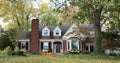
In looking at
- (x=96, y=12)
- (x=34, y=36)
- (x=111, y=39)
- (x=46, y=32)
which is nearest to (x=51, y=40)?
(x=46, y=32)

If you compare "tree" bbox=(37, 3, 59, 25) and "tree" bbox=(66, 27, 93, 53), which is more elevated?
"tree" bbox=(37, 3, 59, 25)

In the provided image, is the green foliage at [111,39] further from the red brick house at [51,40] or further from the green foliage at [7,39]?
the green foliage at [7,39]

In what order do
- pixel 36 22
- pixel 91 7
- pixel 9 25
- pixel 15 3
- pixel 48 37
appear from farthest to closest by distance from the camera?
pixel 9 25, pixel 15 3, pixel 48 37, pixel 36 22, pixel 91 7

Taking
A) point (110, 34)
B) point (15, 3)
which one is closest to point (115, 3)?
point (110, 34)

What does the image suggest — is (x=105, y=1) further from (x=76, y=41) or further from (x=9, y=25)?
(x=9, y=25)

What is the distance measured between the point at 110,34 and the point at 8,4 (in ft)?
101

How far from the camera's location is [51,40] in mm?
62844

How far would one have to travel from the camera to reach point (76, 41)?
60031 mm

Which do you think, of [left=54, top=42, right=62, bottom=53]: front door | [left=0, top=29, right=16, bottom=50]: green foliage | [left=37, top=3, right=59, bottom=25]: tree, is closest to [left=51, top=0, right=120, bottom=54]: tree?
[left=0, top=29, right=16, bottom=50]: green foliage

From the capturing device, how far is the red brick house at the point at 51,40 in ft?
197

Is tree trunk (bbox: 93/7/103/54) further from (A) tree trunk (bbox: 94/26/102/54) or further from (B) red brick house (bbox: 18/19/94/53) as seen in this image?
(B) red brick house (bbox: 18/19/94/53)

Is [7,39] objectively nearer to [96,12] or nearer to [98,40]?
[98,40]

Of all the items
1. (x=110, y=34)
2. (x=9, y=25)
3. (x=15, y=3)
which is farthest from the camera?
(x=9, y=25)

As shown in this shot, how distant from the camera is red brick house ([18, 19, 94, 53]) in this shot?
60.0m
